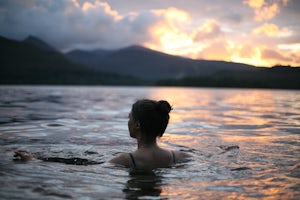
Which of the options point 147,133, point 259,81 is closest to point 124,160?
point 147,133

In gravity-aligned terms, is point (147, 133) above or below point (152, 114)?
below

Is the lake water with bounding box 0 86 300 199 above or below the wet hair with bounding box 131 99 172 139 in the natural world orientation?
below

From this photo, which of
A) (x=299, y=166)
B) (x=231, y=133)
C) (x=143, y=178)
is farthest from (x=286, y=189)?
(x=231, y=133)

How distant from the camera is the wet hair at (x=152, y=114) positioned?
4.77 m

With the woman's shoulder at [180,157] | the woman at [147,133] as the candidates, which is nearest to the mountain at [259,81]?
the woman's shoulder at [180,157]

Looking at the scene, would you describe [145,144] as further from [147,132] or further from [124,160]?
[124,160]

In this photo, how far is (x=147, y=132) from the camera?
4.96 meters

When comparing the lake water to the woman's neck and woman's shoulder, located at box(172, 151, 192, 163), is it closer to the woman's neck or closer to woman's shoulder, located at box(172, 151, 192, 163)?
woman's shoulder, located at box(172, 151, 192, 163)

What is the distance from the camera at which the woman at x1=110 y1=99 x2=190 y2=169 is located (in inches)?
190

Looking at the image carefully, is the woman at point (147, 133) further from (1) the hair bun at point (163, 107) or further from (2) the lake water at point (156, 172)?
(2) the lake water at point (156, 172)

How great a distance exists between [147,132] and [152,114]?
33cm

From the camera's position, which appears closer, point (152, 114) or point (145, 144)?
point (152, 114)

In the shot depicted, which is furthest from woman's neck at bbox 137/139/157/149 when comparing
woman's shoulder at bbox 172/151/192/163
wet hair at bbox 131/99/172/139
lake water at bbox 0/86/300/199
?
woman's shoulder at bbox 172/151/192/163

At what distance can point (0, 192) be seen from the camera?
151 inches
